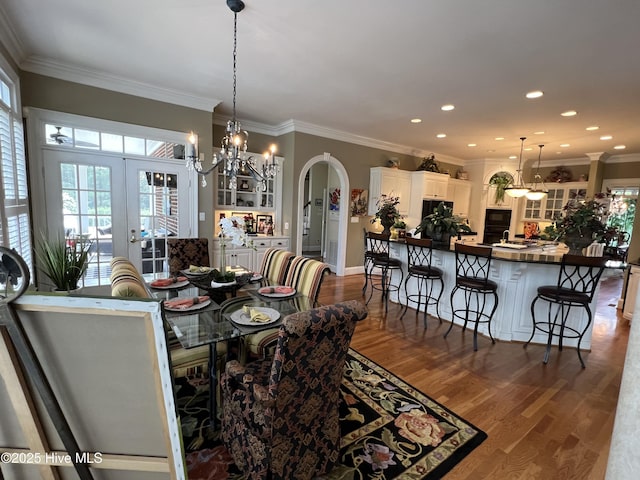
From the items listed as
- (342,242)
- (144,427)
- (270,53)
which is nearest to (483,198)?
(342,242)

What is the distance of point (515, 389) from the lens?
8.24 ft

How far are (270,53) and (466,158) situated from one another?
6.71 metres

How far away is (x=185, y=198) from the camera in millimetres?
4391

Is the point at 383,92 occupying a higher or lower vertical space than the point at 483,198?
higher

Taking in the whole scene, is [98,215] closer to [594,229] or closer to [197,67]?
[197,67]

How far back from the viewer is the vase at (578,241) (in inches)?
144

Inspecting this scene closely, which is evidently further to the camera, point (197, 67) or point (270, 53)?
point (197, 67)

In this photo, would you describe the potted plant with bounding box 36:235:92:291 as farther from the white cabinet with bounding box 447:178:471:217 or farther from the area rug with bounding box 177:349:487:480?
the white cabinet with bounding box 447:178:471:217

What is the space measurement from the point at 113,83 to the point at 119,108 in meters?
0.29

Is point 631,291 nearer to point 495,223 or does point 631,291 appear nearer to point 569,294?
point 569,294

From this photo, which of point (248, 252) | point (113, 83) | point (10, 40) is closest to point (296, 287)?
point (248, 252)

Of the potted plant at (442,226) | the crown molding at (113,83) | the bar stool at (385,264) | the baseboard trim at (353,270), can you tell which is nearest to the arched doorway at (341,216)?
the baseboard trim at (353,270)

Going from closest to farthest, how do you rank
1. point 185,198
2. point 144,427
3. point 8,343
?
point 8,343
point 144,427
point 185,198

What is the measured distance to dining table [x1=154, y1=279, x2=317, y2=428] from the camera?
1772mm
